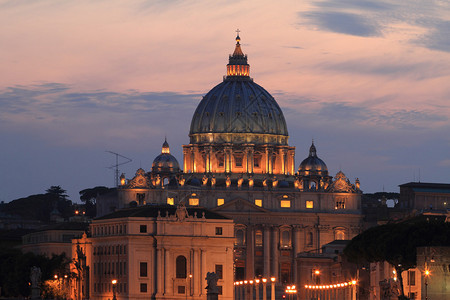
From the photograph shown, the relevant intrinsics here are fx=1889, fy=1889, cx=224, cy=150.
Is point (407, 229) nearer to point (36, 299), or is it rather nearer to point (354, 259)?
point (354, 259)

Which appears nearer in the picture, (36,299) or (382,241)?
(382,241)

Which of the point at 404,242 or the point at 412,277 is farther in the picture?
the point at 412,277

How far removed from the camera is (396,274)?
162375mm

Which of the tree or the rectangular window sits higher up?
the tree

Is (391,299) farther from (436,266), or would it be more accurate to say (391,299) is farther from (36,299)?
(36,299)

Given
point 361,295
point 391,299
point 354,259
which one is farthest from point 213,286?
point 361,295

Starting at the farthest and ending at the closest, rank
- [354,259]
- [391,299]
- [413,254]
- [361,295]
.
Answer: [361,295], [354,259], [413,254], [391,299]

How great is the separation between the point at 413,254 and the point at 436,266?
10.4m

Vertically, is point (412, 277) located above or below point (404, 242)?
below

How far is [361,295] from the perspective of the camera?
19062 centimetres

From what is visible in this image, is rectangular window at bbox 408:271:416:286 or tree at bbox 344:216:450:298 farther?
rectangular window at bbox 408:271:416:286

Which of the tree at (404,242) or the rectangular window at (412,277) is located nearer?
the tree at (404,242)

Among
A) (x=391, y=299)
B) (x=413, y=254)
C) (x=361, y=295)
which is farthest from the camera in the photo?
(x=361, y=295)

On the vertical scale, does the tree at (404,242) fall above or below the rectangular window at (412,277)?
above
